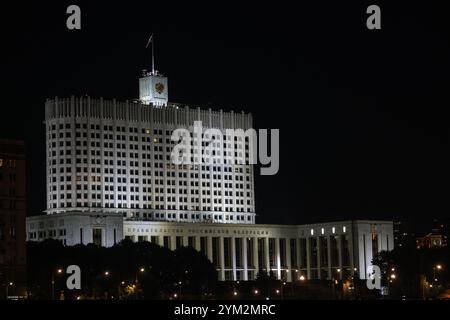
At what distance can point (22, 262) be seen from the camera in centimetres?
19112
